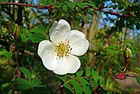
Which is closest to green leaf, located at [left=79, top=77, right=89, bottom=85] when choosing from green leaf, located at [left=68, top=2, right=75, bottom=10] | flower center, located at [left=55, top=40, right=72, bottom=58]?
flower center, located at [left=55, top=40, right=72, bottom=58]

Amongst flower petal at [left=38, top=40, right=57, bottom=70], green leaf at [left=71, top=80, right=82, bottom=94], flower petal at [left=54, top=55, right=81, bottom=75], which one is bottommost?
green leaf at [left=71, top=80, right=82, bottom=94]

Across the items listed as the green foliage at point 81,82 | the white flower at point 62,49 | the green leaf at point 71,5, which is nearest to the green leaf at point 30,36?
the white flower at point 62,49

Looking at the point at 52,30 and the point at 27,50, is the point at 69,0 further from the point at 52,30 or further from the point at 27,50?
the point at 52,30

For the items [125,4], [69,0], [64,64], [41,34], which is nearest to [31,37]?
[41,34]

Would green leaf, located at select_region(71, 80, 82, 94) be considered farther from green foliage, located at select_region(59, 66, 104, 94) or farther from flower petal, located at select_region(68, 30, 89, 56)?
flower petal, located at select_region(68, 30, 89, 56)

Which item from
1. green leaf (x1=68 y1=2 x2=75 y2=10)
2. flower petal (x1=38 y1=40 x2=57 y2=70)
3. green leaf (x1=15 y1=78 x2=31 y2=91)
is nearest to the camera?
flower petal (x1=38 y1=40 x2=57 y2=70)

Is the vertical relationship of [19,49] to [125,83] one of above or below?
above
